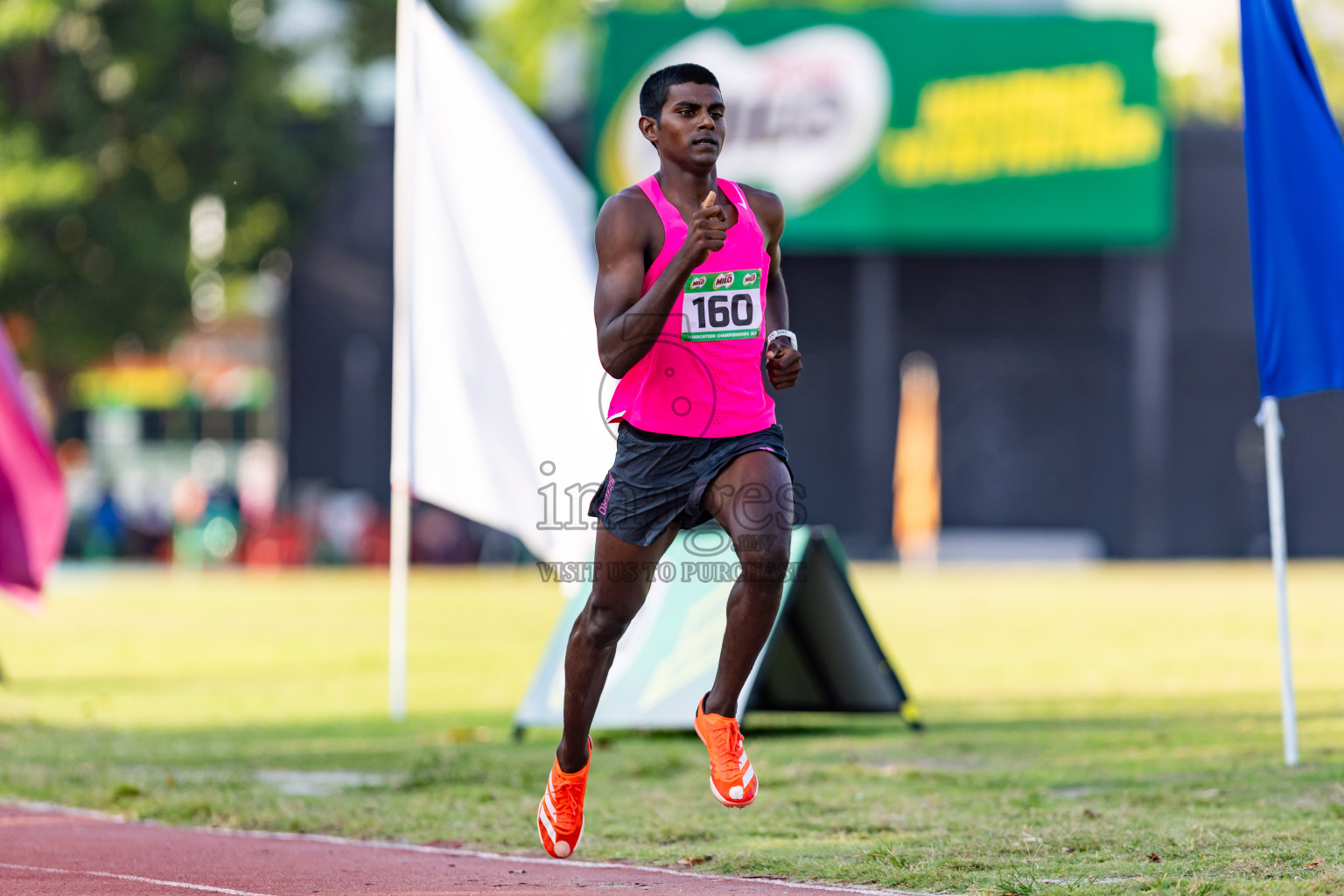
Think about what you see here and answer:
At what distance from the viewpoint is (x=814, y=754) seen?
29.8 ft

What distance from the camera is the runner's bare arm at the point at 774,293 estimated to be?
5617mm

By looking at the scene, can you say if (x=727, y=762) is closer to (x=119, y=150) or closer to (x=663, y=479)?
(x=663, y=479)

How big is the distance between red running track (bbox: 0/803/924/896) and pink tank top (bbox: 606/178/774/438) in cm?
154

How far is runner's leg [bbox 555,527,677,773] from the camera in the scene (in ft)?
19.0

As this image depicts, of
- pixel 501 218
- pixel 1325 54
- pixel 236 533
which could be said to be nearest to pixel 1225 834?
pixel 501 218

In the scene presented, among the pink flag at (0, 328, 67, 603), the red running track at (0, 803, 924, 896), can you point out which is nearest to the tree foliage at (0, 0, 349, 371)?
the pink flag at (0, 328, 67, 603)

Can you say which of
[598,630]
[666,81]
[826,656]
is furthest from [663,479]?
[826,656]

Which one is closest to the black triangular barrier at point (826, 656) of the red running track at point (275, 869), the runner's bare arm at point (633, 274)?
the red running track at point (275, 869)

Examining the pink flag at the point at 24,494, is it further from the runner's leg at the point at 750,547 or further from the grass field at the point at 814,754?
the runner's leg at the point at 750,547

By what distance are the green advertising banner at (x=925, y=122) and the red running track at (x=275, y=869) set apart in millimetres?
25148

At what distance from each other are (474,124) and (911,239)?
21.2 meters

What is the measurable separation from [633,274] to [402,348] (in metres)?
6.02

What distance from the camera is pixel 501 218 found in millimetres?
10953

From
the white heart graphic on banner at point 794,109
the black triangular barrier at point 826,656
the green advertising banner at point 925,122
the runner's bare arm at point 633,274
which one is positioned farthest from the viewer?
the white heart graphic on banner at point 794,109
